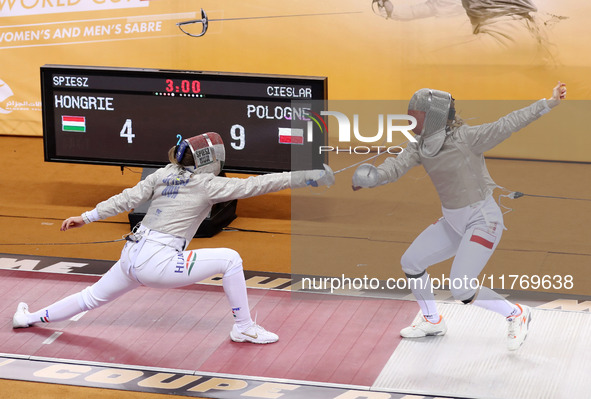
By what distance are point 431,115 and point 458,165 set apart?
33 cm

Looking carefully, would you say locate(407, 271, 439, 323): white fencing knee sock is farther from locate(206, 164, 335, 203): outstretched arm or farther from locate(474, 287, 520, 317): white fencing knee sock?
locate(206, 164, 335, 203): outstretched arm

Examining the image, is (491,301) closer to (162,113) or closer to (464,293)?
(464,293)

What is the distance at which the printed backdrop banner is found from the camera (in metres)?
9.96

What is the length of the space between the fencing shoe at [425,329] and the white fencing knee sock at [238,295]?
1.00 m

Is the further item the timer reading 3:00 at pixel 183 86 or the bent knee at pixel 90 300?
the timer reading 3:00 at pixel 183 86

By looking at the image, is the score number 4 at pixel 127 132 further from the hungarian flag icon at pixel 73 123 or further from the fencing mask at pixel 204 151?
the fencing mask at pixel 204 151

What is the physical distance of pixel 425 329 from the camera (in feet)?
19.7

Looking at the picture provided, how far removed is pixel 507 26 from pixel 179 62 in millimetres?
3651

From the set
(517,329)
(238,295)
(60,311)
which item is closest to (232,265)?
(238,295)

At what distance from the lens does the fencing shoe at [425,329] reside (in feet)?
19.7

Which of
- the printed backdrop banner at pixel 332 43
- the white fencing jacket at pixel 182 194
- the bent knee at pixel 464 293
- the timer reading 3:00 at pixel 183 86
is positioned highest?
the printed backdrop banner at pixel 332 43

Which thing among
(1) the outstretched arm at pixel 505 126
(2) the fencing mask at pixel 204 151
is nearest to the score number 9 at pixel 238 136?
(2) the fencing mask at pixel 204 151

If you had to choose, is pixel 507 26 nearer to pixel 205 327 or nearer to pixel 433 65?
pixel 433 65

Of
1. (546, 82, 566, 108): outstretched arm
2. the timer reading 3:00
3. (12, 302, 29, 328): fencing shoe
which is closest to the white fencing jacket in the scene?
(12, 302, 29, 328): fencing shoe
